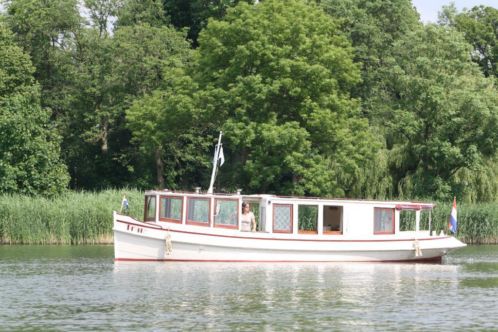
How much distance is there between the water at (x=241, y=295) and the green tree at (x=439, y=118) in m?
18.3

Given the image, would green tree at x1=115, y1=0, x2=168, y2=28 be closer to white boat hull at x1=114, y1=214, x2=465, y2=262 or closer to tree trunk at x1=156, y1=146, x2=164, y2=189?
tree trunk at x1=156, y1=146, x2=164, y2=189

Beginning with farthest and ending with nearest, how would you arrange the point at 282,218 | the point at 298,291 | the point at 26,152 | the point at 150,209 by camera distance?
the point at 26,152 < the point at 150,209 < the point at 282,218 < the point at 298,291

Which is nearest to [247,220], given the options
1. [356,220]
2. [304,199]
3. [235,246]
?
[235,246]

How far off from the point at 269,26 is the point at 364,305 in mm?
37012

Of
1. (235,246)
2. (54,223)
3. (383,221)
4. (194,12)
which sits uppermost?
(194,12)

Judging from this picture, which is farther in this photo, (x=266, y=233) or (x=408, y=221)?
(x=408, y=221)

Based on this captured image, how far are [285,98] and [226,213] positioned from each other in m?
22.1

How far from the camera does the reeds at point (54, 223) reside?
187 feet

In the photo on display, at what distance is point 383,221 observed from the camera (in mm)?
50438

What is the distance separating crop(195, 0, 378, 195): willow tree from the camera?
6644 cm

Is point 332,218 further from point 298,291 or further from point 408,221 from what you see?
point 298,291

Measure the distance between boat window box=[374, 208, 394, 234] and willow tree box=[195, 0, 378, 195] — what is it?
14676mm

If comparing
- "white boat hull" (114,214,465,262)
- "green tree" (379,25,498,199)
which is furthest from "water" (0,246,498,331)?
"green tree" (379,25,498,199)

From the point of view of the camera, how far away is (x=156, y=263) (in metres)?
47.0
